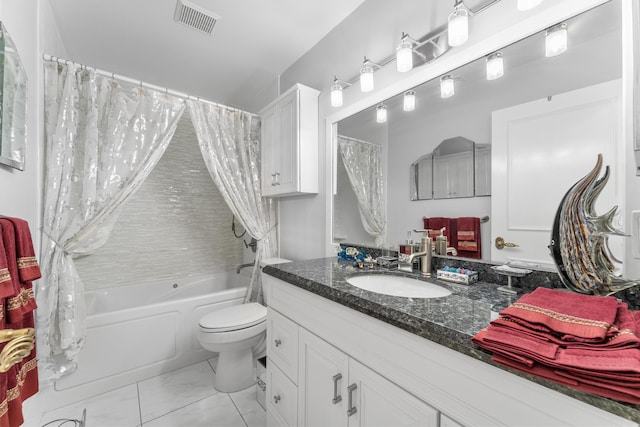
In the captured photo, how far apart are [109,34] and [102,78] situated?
47 cm

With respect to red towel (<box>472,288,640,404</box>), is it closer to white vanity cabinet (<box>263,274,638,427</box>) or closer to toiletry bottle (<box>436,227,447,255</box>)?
white vanity cabinet (<box>263,274,638,427</box>)

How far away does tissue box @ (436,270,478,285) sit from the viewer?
1.04 meters

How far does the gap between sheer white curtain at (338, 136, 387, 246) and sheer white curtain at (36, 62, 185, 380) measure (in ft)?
4.50

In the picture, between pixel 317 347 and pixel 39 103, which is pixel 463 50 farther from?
pixel 39 103

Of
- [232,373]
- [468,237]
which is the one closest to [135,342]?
[232,373]

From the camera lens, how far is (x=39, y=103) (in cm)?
151

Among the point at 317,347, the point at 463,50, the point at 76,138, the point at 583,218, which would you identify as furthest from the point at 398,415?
the point at 76,138

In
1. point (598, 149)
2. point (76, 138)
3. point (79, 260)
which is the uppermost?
point (76, 138)

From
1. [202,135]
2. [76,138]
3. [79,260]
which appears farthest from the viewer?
[79,260]

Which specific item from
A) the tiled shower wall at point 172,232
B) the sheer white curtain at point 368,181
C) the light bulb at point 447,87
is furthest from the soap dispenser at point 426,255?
the tiled shower wall at point 172,232

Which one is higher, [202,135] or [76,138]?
[202,135]

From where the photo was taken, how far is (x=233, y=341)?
67.3 inches

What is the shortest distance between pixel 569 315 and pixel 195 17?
93.3 inches

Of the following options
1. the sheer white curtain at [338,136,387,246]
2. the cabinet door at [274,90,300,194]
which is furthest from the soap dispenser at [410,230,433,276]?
the cabinet door at [274,90,300,194]
